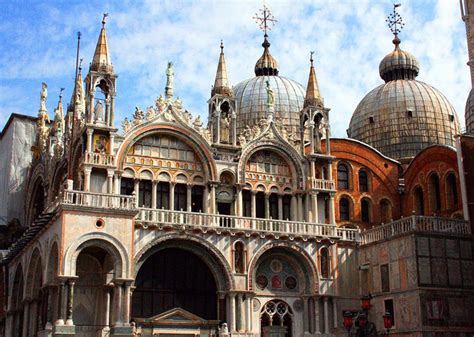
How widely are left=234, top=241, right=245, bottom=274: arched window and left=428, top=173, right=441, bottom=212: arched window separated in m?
13.2

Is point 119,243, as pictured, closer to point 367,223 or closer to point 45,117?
point 367,223

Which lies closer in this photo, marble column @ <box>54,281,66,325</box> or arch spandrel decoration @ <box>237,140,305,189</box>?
marble column @ <box>54,281,66,325</box>

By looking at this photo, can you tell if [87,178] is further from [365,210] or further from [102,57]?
[365,210]

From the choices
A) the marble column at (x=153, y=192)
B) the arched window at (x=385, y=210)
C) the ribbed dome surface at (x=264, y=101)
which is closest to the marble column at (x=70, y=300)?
the marble column at (x=153, y=192)

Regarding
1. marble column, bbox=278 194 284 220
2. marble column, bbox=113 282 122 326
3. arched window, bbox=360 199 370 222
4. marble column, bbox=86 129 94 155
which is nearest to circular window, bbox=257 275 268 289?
marble column, bbox=278 194 284 220

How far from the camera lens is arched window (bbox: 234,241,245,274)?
112 ft

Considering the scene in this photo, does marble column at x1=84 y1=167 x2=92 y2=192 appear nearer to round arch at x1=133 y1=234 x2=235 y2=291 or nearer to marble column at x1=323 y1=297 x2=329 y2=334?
round arch at x1=133 y1=234 x2=235 y2=291

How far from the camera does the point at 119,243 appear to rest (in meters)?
30.7

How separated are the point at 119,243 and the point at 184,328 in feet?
16.9

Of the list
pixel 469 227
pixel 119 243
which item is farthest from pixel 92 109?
pixel 469 227

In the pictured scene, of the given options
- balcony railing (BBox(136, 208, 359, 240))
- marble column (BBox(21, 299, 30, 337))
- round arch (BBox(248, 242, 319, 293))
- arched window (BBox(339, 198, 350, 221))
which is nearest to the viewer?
balcony railing (BBox(136, 208, 359, 240))

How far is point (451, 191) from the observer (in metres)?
39.9

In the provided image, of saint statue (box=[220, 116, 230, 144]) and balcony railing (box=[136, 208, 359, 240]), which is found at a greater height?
saint statue (box=[220, 116, 230, 144])

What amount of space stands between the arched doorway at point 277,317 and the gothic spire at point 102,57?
46.0ft
